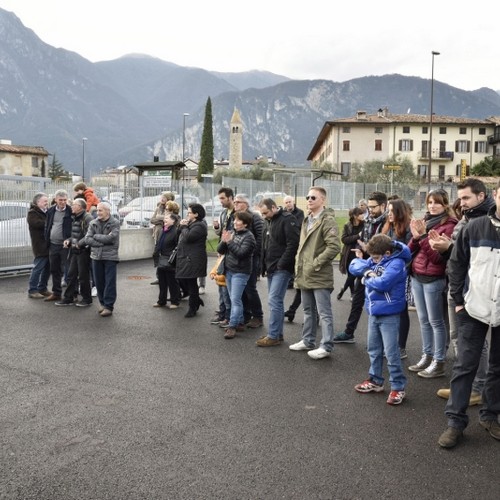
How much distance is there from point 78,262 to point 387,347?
6.23m

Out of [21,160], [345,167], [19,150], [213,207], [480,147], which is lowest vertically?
[213,207]

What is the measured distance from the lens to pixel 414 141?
85625 mm

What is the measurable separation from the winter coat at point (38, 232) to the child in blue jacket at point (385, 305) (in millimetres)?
7094

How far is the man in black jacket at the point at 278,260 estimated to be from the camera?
7324 mm

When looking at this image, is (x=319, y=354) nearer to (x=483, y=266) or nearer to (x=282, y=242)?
(x=282, y=242)

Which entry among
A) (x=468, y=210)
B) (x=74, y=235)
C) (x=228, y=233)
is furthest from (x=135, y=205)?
(x=468, y=210)

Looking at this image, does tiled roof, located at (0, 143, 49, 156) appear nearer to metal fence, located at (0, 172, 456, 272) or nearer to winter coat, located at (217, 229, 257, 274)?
metal fence, located at (0, 172, 456, 272)

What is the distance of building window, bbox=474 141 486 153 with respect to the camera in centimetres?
8731

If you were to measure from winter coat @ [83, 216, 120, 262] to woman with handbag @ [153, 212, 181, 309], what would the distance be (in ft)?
2.60

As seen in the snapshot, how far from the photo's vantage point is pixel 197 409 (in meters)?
5.04

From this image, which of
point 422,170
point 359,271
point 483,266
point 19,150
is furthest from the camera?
point 422,170

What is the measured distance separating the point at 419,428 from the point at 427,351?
1.89 metres

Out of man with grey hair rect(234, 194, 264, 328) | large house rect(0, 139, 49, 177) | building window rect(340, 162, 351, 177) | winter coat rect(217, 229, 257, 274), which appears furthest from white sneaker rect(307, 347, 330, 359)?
large house rect(0, 139, 49, 177)

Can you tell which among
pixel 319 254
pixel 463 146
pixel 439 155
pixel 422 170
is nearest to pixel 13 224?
pixel 319 254
